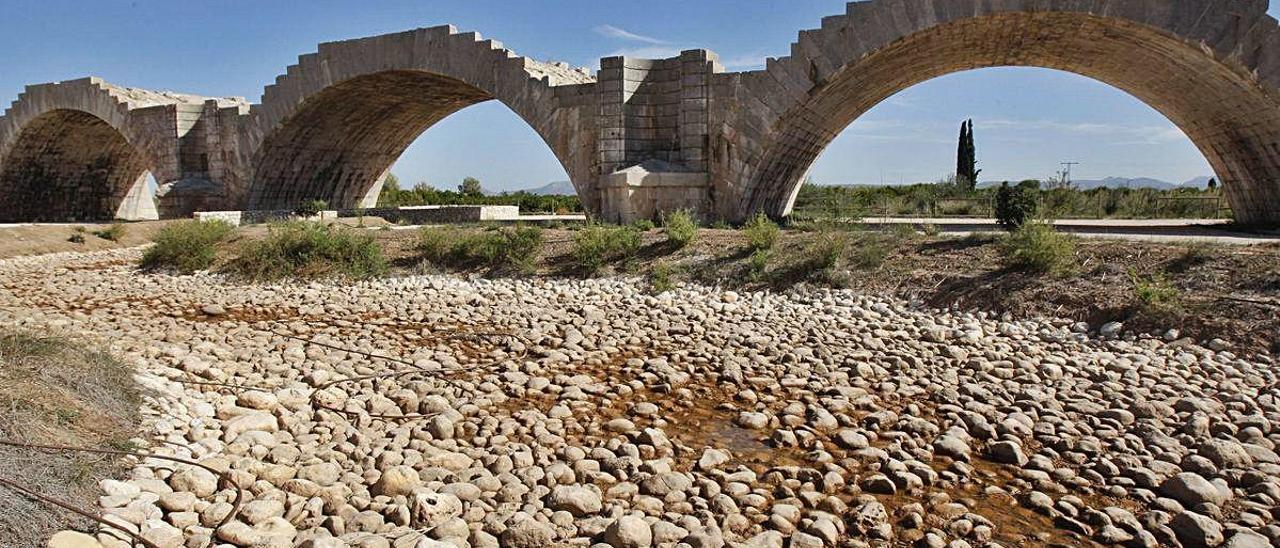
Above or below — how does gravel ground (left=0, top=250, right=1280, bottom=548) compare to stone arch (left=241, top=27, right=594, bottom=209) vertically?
below

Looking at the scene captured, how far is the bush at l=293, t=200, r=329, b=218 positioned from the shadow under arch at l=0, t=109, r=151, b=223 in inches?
283

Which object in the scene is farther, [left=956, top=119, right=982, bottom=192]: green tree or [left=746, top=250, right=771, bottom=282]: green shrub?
[left=956, top=119, right=982, bottom=192]: green tree

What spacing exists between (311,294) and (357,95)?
1156cm

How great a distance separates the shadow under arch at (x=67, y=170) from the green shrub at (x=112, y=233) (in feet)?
30.8

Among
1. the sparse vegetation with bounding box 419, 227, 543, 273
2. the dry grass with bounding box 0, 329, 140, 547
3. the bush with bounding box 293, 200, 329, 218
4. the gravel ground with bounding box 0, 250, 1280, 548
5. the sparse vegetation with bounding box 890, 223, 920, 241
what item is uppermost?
the bush with bounding box 293, 200, 329, 218

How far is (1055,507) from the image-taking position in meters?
5.13

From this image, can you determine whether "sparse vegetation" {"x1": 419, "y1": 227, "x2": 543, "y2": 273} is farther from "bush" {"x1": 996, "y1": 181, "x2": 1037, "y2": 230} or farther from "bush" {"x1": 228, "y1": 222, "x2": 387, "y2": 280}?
"bush" {"x1": 996, "y1": 181, "x2": 1037, "y2": 230}

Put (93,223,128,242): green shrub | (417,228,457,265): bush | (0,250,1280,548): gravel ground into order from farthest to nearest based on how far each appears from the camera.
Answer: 1. (93,223,128,242): green shrub
2. (417,228,457,265): bush
3. (0,250,1280,548): gravel ground

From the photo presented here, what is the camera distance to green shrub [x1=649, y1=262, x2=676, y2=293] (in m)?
12.0

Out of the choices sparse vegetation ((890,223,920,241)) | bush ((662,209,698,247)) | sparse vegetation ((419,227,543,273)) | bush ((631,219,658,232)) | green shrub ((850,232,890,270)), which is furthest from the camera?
bush ((631,219,658,232))

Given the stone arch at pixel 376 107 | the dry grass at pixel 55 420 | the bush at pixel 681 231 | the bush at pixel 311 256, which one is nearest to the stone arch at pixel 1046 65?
the bush at pixel 681 231

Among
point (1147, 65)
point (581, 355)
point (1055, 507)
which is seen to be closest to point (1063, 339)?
point (1055, 507)

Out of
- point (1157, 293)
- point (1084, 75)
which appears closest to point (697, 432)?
point (1157, 293)

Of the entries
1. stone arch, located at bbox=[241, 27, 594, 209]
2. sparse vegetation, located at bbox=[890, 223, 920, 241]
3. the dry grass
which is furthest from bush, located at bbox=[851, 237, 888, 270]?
the dry grass
